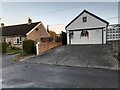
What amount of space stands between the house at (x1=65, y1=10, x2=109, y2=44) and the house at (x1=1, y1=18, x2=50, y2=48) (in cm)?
698

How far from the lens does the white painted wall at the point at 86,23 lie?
88.6 ft

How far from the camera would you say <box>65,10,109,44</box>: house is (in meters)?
26.7

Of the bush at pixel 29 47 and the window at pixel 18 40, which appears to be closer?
the bush at pixel 29 47

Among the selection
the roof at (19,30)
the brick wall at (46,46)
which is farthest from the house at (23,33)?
the brick wall at (46,46)

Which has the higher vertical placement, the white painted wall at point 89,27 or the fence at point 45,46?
the white painted wall at point 89,27

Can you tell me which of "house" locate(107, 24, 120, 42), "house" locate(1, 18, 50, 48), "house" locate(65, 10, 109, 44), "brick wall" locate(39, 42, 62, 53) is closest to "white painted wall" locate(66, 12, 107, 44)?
"house" locate(65, 10, 109, 44)

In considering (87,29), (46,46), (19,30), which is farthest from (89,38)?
(19,30)

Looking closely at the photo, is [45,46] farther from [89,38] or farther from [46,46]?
[89,38]

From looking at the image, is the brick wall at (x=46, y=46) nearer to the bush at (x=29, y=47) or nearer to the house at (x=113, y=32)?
the bush at (x=29, y=47)

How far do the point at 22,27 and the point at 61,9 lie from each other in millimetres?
9333

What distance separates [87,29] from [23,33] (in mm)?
12963

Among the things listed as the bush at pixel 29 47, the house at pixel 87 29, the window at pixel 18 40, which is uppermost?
the house at pixel 87 29

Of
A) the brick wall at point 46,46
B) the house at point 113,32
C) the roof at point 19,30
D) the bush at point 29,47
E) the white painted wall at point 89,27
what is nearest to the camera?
the bush at point 29,47

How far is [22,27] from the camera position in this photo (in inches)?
1492
